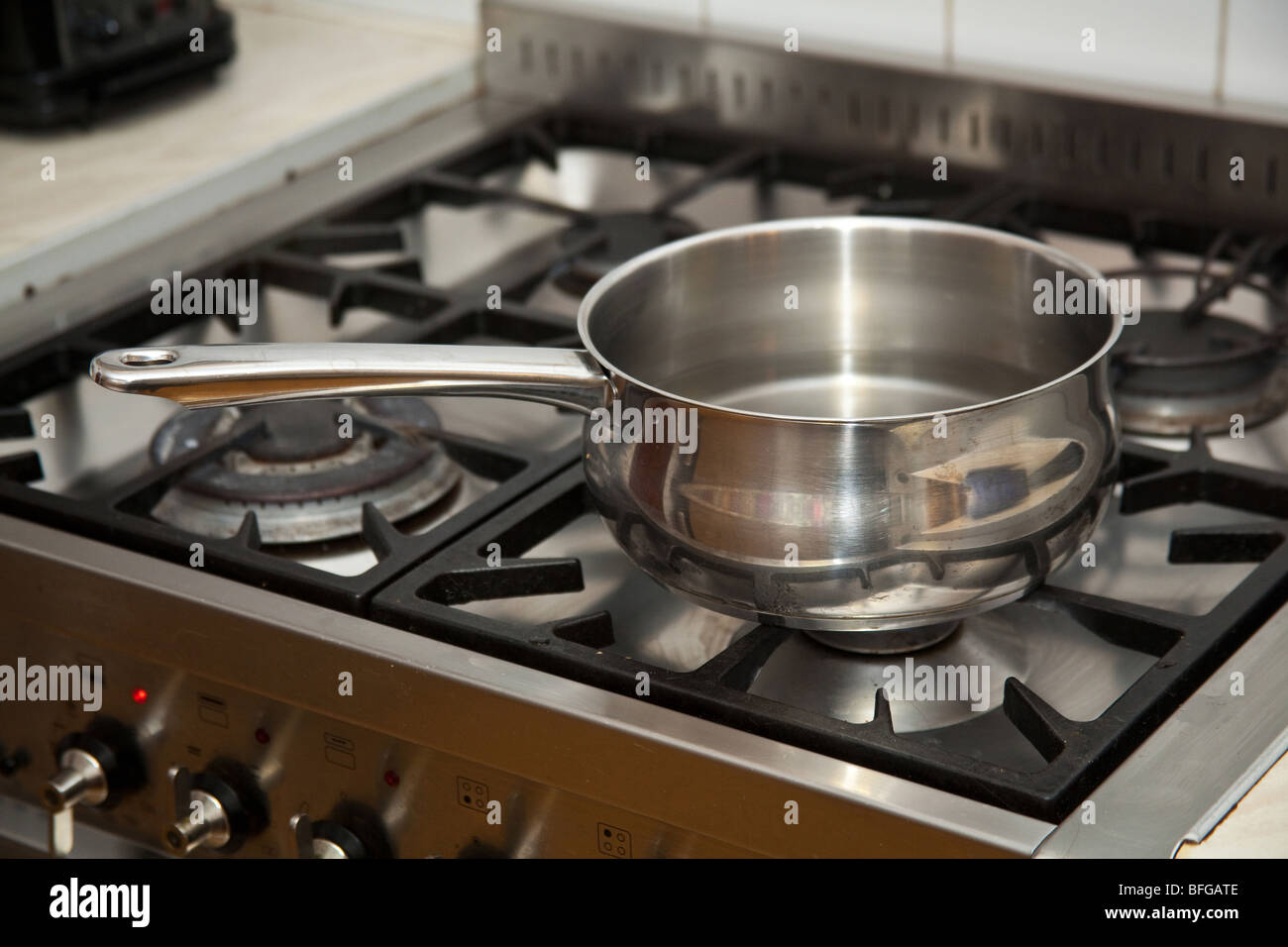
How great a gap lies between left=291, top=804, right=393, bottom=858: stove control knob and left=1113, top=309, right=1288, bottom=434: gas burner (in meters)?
0.47

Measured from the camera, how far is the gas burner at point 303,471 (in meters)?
0.89

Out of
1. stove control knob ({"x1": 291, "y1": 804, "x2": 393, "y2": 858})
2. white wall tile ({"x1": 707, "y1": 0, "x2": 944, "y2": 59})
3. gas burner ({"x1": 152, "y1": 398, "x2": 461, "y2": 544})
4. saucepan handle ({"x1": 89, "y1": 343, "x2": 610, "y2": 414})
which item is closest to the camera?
saucepan handle ({"x1": 89, "y1": 343, "x2": 610, "y2": 414})

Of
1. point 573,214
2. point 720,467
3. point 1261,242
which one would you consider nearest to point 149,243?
point 573,214

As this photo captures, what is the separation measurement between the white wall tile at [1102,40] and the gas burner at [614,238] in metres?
0.26

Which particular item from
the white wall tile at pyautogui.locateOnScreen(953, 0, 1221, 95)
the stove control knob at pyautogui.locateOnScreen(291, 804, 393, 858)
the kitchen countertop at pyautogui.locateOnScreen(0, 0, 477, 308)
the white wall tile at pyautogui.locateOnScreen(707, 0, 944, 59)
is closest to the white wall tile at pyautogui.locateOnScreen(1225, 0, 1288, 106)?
the white wall tile at pyautogui.locateOnScreen(953, 0, 1221, 95)

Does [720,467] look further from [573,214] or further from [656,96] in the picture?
[656,96]

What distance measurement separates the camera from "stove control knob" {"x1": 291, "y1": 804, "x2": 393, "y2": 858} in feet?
2.58

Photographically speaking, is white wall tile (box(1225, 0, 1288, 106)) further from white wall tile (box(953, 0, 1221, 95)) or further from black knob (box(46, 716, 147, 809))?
black knob (box(46, 716, 147, 809))

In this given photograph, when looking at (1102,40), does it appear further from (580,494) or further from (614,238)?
(580,494)

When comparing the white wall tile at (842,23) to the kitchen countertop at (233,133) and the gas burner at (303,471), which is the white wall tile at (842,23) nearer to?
the kitchen countertop at (233,133)

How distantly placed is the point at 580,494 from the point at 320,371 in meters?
0.22

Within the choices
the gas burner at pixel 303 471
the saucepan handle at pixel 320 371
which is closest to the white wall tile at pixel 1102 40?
the gas burner at pixel 303 471

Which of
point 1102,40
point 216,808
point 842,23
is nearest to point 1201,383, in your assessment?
point 1102,40
